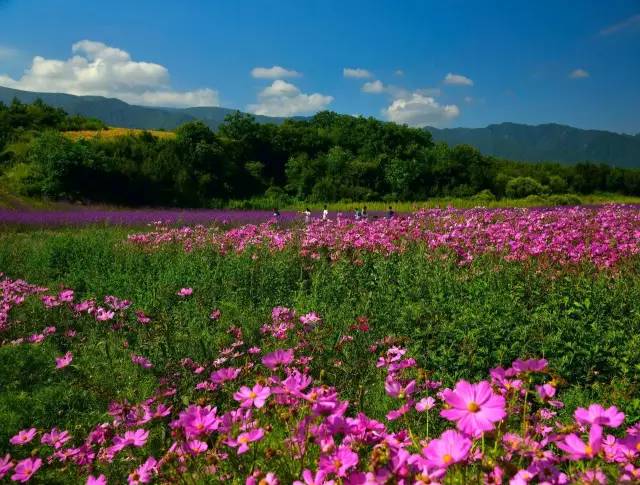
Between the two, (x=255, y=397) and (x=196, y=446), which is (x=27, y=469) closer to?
(x=196, y=446)

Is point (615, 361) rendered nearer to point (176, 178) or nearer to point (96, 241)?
point (96, 241)

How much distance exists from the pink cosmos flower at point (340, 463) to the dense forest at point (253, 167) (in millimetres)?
24603

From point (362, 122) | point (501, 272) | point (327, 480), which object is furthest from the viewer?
point (362, 122)

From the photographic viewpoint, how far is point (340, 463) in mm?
1210

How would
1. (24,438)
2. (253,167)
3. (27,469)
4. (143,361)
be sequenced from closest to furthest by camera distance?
(27,469) < (24,438) < (143,361) < (253,167)

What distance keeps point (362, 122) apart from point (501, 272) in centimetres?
4870

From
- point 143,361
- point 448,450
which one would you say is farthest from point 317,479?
point 143,361

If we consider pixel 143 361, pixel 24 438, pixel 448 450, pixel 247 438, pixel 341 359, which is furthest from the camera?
pixel 341 359

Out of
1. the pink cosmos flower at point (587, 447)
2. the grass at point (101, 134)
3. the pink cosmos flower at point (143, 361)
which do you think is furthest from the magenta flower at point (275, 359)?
the grass at point (101, 134)

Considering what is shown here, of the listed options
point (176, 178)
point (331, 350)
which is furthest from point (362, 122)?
point (331, 350)

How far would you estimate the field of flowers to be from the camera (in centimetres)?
132

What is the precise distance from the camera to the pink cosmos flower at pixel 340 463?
3.92 ft

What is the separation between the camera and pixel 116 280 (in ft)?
20.7

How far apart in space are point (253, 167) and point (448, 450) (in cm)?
3626
